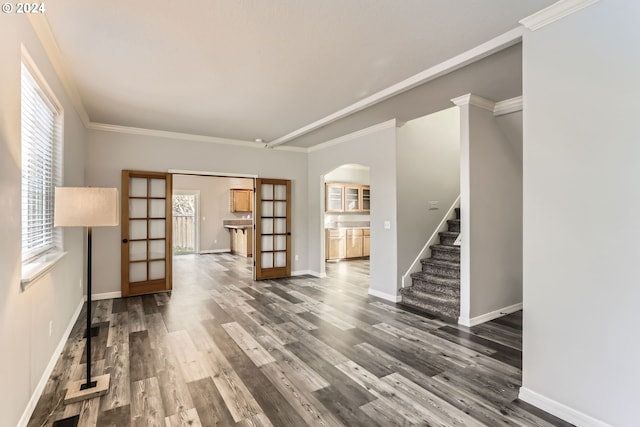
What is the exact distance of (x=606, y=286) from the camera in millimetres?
1928

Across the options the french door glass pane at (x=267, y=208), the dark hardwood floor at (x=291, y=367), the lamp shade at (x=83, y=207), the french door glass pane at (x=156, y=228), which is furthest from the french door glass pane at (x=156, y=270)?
the lamp shade at (x=83, y=207)

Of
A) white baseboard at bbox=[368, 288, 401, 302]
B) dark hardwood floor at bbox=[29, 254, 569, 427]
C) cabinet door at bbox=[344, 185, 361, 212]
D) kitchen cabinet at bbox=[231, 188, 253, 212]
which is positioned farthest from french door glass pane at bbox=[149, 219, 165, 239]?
kitchen cabinet at bbox=[231, 188, 253, 212]

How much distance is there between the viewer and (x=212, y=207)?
34.7ft

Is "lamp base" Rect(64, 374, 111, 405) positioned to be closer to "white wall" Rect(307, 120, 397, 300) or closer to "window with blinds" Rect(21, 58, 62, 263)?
"window with blinds" Rect(21, 58, 62, 263)

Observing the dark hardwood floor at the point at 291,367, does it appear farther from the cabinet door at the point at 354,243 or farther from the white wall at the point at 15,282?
the cabinet door at the point at 354,243

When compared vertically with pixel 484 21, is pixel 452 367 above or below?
below

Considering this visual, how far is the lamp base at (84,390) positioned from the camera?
7.49ft

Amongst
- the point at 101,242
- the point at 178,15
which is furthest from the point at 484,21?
the point at 101,242

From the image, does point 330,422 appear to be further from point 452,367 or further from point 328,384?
point 452,367

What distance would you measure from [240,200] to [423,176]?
730cm

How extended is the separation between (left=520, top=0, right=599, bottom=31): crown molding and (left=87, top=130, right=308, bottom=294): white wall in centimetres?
498

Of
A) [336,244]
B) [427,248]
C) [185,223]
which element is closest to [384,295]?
[427,248]

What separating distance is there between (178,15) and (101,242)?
4.13 meters

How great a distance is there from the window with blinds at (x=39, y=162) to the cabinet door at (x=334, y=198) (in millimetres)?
6332
